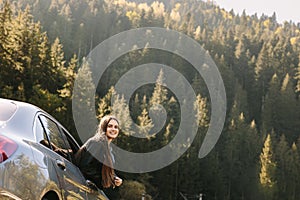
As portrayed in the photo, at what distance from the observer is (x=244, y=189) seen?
89812 millimetres

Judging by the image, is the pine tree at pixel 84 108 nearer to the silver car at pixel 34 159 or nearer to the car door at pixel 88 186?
the car door at pixel 88 186

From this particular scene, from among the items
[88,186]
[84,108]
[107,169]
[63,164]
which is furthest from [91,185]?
[84,108]

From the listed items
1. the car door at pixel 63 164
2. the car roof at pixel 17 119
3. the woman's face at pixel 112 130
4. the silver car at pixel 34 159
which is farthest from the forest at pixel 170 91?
the car roof at pixel 17 119

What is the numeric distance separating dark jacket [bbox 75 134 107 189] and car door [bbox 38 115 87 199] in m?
0.14

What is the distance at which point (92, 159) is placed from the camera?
5.12 meters

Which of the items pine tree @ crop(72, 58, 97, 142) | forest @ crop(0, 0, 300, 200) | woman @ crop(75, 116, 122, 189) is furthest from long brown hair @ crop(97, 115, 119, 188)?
pine tree @ crop(72, 58, 97, 142)

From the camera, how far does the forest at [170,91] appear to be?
1934 inches

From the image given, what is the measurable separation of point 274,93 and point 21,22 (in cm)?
8318

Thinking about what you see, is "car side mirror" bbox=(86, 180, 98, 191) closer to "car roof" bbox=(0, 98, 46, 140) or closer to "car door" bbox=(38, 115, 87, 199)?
"car door" bbox=(38, 115, 87, 199)

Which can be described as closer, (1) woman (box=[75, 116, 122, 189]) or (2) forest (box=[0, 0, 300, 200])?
(1) woman (box=[75, 116, 122, 189])

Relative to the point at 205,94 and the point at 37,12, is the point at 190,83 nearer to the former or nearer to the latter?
the point at 205,94

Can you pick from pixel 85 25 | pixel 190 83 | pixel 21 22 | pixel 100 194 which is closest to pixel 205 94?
pixel 190 83

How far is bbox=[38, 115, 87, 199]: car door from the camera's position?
13.6 ft

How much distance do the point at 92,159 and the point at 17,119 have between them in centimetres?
135
